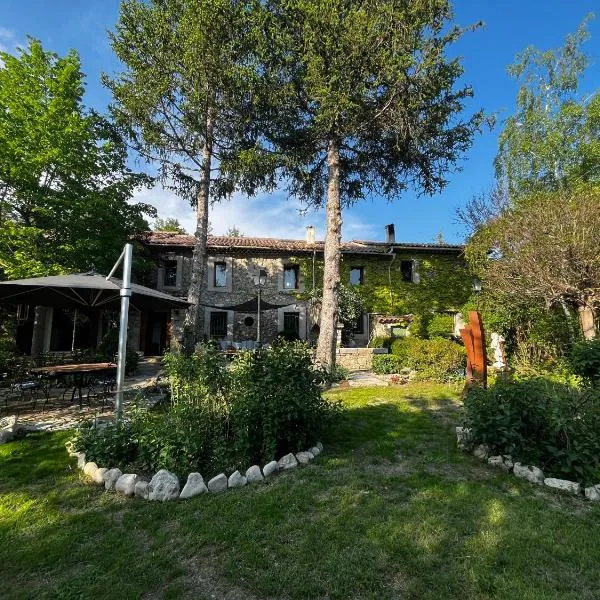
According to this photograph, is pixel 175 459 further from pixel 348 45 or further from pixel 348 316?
pixel 348 316

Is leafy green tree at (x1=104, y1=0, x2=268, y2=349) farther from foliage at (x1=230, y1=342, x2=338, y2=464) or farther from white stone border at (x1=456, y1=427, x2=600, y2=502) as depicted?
white stone border at (x1=456, y1=427, x2=600, y2=502)

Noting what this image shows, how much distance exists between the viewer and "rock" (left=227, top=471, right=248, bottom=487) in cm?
377

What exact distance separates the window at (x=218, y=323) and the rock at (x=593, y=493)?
1585 centimetres

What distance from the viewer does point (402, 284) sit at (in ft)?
60.1

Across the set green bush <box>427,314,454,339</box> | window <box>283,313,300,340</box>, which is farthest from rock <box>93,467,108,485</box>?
green bush <box>427,314,454,339</box>

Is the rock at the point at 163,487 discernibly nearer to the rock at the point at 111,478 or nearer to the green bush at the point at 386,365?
the rock at the point at 111,478

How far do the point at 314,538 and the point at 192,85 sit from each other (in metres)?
13.6

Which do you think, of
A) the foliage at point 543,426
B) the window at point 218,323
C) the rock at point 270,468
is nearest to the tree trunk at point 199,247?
the window at point 218,323

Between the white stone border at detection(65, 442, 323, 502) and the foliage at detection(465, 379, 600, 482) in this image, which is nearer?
the white stone border at detection(65, 442, 323, 502)

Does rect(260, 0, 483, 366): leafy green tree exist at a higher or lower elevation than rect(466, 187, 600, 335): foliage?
higher

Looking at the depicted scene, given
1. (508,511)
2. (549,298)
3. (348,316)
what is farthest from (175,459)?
(348,316)

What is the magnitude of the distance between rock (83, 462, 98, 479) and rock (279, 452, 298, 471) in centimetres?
211

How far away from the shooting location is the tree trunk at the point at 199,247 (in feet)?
40.3

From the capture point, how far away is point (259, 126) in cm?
1241
